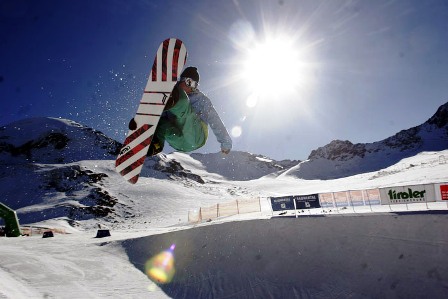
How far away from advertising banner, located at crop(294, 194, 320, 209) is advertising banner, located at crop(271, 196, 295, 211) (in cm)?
50

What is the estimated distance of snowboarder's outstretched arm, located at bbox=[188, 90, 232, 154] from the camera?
242 inches

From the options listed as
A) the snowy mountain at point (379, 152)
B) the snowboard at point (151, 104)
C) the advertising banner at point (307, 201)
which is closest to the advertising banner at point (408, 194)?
the advertising banner at point (307, 201)

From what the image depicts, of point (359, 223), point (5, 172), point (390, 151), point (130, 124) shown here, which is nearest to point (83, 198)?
point (5, 172)

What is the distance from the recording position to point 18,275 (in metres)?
14.0

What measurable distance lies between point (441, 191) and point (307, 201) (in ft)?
27.3

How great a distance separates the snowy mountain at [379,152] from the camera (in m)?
128

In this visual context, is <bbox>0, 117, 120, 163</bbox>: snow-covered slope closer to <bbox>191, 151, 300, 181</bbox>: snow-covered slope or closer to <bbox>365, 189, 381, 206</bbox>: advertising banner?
<bbox>365, 189, 381, 206</bbox>: advertising banner

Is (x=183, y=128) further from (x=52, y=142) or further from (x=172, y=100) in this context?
(x=52, y=142)

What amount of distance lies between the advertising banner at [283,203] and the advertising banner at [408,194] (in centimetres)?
632

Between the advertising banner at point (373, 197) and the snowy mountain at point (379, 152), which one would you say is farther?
the snowy mountain at point (379, 152)

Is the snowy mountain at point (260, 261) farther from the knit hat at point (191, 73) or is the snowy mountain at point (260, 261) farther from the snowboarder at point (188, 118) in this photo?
the knit hat at point (191, 73)

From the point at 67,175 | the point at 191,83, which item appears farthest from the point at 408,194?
the point at 67,175

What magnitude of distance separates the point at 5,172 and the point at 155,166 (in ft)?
115

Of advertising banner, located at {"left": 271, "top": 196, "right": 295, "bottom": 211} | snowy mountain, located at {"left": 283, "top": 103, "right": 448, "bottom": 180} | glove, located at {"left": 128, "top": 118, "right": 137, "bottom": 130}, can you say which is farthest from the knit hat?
snowy mountain, located at {"left": 283, "top": 103, "right": 448, "bottom": 180}
